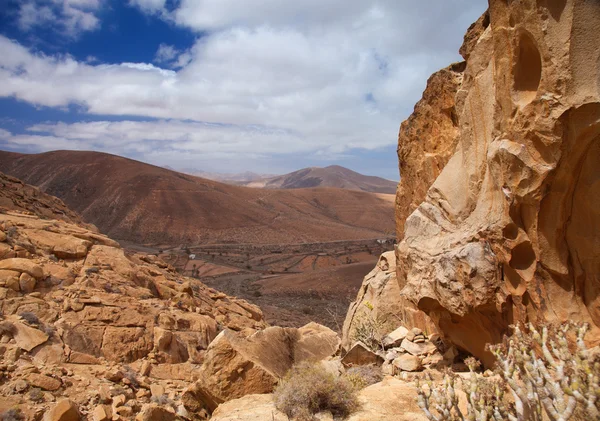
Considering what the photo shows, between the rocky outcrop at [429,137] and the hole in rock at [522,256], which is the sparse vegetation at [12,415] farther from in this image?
the rocky outcrop at [429,137]

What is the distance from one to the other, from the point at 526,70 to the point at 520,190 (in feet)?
4.66

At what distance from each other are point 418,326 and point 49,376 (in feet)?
22.1

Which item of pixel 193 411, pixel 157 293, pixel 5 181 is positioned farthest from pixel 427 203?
pixel 5 181

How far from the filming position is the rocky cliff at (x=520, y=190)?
4.28m

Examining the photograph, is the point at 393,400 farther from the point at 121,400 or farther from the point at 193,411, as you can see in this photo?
the point at 121,400

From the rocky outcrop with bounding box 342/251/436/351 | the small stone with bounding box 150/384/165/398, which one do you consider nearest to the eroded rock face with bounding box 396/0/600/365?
the rocky outcrop with bounding box 342/251/436/351

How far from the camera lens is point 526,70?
491 cm

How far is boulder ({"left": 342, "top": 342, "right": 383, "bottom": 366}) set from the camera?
752 centimetres

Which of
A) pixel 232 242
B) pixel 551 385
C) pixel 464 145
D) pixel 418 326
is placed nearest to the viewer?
pixel 551 385

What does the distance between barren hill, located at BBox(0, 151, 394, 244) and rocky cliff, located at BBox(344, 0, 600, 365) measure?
48653 millimetres

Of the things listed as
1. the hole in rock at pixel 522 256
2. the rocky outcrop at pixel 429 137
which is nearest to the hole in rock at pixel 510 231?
the hole in rock at pixel 522 256

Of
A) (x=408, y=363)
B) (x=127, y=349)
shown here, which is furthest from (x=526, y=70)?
(x=127, y=349)

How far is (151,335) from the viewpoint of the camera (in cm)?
990

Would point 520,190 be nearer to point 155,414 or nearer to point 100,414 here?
point 155,414
